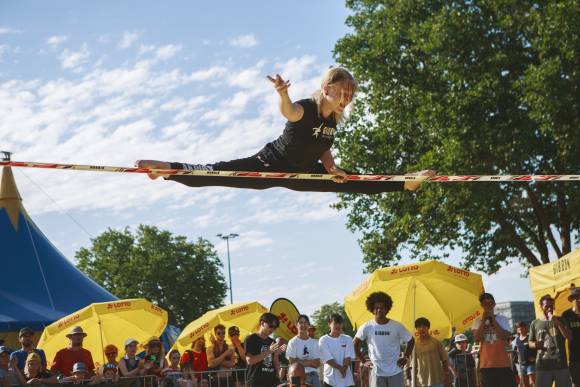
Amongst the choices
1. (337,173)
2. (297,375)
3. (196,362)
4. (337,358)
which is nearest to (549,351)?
(337,358)

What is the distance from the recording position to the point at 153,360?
498 inches

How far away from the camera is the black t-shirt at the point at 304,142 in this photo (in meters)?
7.75

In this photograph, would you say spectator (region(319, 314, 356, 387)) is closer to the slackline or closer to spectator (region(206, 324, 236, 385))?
spectator (region(206, 324, 236, 385))

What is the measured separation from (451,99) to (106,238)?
47681 mm

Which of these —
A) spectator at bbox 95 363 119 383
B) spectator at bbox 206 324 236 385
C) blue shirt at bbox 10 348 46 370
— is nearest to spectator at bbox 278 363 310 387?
spectator at bbox 206 324 236 385

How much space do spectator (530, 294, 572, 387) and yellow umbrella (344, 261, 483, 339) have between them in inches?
137

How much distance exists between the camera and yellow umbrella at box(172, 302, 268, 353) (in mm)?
17547

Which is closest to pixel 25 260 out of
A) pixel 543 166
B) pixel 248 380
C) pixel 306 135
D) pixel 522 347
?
pixel 248 380

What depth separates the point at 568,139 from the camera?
950 inches

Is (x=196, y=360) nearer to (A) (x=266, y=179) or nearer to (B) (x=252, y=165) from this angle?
(A) (x=266, y=179)

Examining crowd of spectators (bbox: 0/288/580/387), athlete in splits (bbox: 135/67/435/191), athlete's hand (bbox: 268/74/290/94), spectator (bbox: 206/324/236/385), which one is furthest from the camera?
spectator (bbox: 206/324/236/385)

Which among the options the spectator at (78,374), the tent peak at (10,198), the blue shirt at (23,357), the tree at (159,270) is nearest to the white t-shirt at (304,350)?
the spectator at (78,374)

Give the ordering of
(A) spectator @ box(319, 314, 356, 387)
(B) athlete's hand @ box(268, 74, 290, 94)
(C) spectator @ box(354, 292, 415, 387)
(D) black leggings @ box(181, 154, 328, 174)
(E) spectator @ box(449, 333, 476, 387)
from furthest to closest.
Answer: (E) spectator @ box(449, 333, 476, 387)
(A) spectator @ box(319, 314, 356, 387)
(C) spectator @ box(354, 292, 415, 387)
(D) black leggings @ box(181, 154, 328, 174)
(B) athlete's hand @ box(268, 74, 290, 94)

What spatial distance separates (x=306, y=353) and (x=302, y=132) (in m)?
4.74
